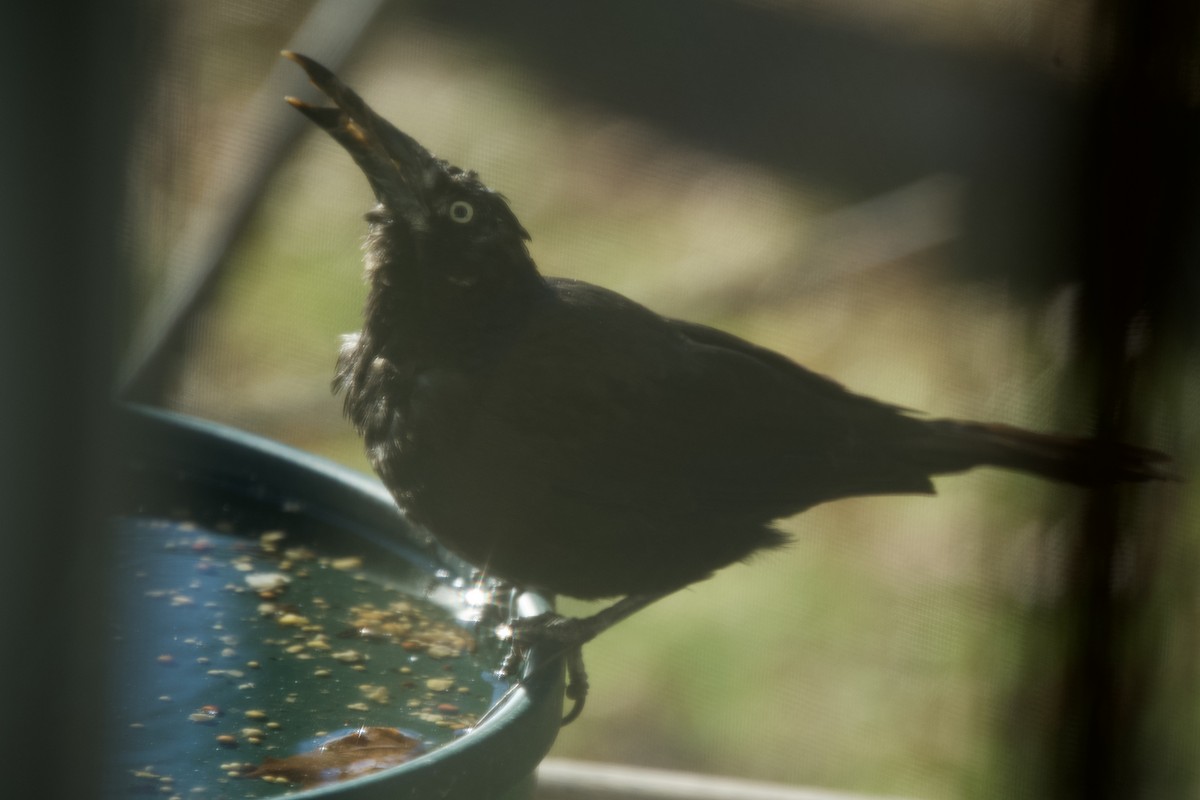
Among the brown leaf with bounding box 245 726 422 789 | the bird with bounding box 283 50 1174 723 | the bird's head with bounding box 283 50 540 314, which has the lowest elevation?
the brown leaf with bounding box 245 726 422 789

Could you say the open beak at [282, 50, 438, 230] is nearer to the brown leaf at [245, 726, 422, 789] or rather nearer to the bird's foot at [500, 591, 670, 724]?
the bird's foot at [500, 591, 670, 724]

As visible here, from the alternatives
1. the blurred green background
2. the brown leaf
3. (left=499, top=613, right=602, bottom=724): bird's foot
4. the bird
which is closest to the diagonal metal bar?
the blurred green background

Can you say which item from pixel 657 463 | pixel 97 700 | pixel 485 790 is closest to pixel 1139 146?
pixel 657 463

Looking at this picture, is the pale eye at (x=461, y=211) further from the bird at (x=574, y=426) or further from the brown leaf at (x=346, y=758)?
the brown leaf at (x=346, y=758)

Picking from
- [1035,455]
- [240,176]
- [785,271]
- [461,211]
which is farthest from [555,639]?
[785,271]

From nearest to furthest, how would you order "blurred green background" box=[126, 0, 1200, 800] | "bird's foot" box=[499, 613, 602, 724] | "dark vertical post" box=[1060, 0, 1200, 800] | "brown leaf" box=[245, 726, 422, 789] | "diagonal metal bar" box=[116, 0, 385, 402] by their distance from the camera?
"brown leaf" box=[245, 726, 422, 789]
"bird's foot" box=[499, 613, 602, 724]
"dark vertical post" box=[1060, 0, 1200, 800]
"blurred green background" box=[126, 0, 1200, 800]
"diagonal metal bar" box=[116, 0, 385, 402]

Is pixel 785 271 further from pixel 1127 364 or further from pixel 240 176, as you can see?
pixel 1127 364

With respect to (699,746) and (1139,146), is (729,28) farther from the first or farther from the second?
(699,746)

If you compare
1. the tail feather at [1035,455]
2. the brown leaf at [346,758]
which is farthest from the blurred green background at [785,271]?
the brown leaf at [346,758]
